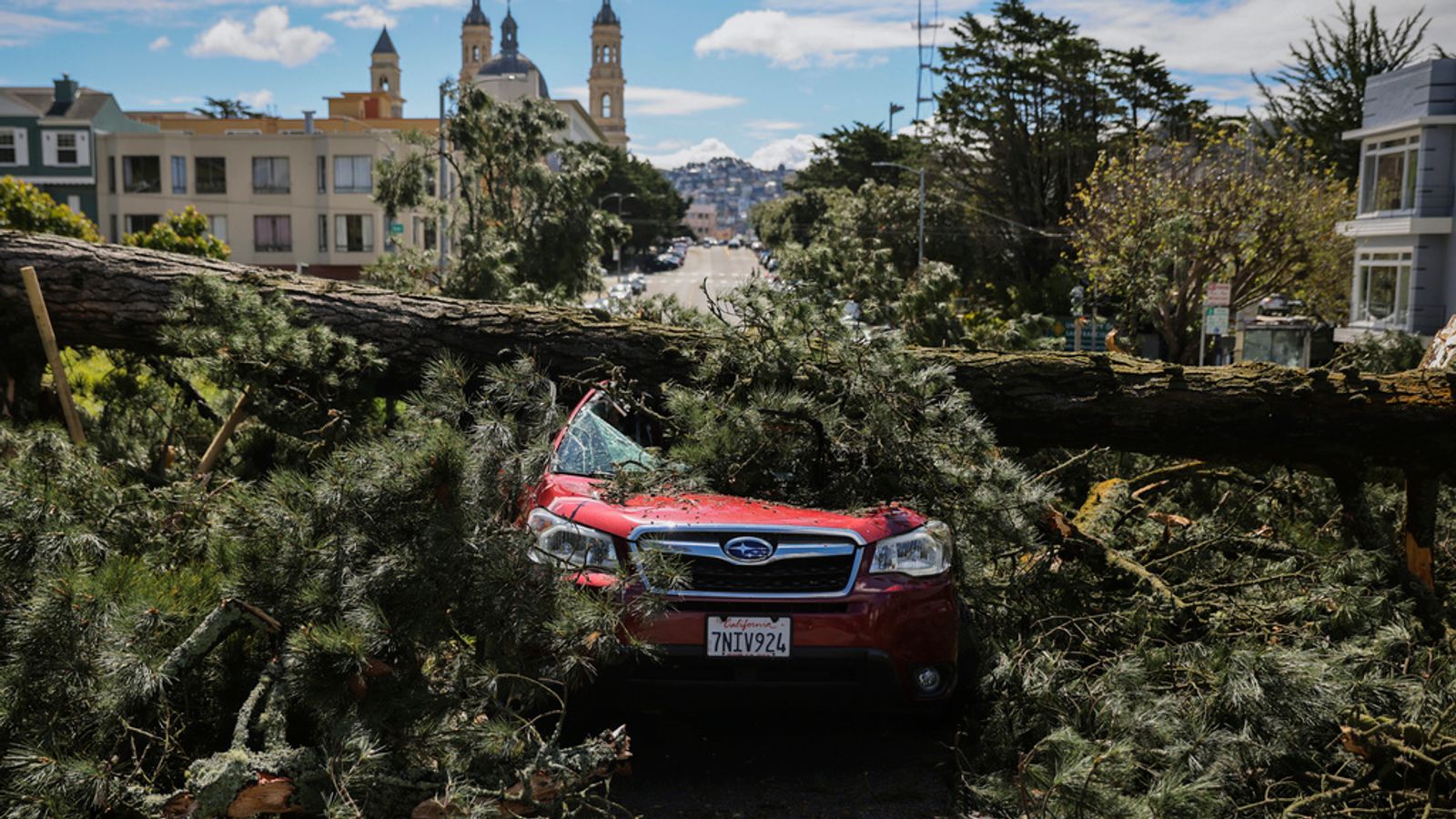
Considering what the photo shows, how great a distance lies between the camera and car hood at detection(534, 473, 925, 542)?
15.9 ft

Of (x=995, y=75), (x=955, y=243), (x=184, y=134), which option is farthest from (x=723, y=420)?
(x=184, y=134)

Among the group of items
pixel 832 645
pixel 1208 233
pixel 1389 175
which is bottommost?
pixel 832 645

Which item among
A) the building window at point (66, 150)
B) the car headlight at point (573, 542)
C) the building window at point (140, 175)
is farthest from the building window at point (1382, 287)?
the building window at point (66, 150)

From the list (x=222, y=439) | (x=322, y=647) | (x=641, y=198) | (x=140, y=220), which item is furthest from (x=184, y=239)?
(x=641, y=198)

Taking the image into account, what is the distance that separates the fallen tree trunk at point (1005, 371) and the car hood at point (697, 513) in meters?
1.42

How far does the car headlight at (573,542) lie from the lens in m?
4.71

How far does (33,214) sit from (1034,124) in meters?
34.4

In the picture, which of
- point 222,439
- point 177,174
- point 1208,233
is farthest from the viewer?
point 177,174

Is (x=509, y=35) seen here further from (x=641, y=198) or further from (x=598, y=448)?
(x=598, y=448)

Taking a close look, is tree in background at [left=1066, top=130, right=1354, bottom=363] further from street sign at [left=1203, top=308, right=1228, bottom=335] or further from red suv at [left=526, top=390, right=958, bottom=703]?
red suv at [left=526, top=390, right=958, bottom=703]

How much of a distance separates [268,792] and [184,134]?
6621cm

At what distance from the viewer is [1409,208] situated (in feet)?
111

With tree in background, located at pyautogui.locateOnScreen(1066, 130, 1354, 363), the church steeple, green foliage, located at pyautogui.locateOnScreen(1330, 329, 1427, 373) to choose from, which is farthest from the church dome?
green foliage, located at pyautogui.locateOnScreen(1330, 329, 1427, 373)

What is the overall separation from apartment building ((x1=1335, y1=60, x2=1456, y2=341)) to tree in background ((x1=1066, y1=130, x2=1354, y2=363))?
1136 mm
